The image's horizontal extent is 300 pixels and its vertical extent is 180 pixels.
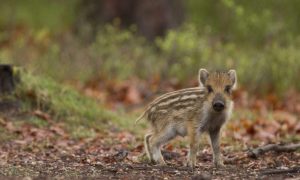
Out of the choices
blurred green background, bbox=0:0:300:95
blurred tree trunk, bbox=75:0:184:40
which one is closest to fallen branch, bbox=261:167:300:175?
blurred green background, bbox=0:0:300:95

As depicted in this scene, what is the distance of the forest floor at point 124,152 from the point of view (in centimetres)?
803

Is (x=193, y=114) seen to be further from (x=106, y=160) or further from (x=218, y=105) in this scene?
(x=106, y=160)

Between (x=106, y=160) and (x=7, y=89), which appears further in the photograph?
(x=7, y=89)

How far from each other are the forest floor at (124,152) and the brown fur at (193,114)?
23cm

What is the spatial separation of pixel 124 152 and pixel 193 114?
38.0 inches

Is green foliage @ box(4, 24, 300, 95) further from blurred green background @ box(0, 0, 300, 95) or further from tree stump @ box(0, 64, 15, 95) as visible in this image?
tree stump @ box(0, 64, 15, 95)

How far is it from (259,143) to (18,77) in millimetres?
3475

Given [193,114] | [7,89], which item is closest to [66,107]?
[7,89]

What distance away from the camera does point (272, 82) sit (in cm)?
1512

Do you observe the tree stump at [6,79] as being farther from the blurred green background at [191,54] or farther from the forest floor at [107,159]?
the blurred green background at [191,54]

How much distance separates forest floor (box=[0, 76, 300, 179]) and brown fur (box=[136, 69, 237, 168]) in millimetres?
232

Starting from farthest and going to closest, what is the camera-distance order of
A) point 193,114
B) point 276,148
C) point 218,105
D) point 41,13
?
point 41,13 → point 276,148 → point 193,114 → point 218,105

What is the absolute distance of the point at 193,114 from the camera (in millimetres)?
8758

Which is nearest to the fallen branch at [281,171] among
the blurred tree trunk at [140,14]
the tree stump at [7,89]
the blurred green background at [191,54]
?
the tree stump at [7,89]
